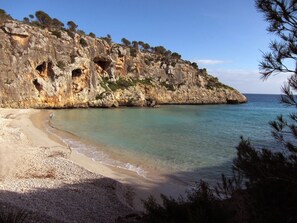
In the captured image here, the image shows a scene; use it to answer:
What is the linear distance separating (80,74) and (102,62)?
926 centimetres

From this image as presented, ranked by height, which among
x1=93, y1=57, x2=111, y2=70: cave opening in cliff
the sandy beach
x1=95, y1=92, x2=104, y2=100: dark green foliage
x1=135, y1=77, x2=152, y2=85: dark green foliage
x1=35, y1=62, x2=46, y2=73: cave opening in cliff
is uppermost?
x1=93, y1=57, x2=111, y2=70: cave opening in cliff

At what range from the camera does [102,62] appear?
192 ft

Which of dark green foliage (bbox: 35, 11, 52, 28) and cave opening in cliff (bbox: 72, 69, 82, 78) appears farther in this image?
dark green foliage (bbox: 35, 11, 52, 28)

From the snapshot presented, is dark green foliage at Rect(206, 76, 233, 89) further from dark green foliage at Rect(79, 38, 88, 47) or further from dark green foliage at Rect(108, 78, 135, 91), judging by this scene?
dark green foliage at Rect(79, 38, 88, 47)

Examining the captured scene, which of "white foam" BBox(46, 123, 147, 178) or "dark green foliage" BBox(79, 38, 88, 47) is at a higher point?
"dark green foliage" BBox(79, 38, 88, 47)

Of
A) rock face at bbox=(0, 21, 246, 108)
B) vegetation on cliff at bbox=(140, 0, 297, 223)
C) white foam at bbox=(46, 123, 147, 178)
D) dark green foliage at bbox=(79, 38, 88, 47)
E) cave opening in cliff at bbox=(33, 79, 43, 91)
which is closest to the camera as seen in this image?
vegetation on cliff at bbox=(140, 0, 297, 223)

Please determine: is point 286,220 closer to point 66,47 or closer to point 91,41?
point 66,47

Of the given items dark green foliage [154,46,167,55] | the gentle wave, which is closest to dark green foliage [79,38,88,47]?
the gentle wave

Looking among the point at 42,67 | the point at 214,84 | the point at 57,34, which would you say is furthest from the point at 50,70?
the point at 214,84

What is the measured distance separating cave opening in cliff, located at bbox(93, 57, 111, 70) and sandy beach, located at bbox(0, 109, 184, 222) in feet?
149

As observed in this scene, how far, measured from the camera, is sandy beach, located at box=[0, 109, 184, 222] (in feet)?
20.0

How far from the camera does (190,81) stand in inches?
3063

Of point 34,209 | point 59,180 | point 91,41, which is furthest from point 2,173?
point 91,41

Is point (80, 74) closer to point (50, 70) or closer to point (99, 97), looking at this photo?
point (99, 97)
